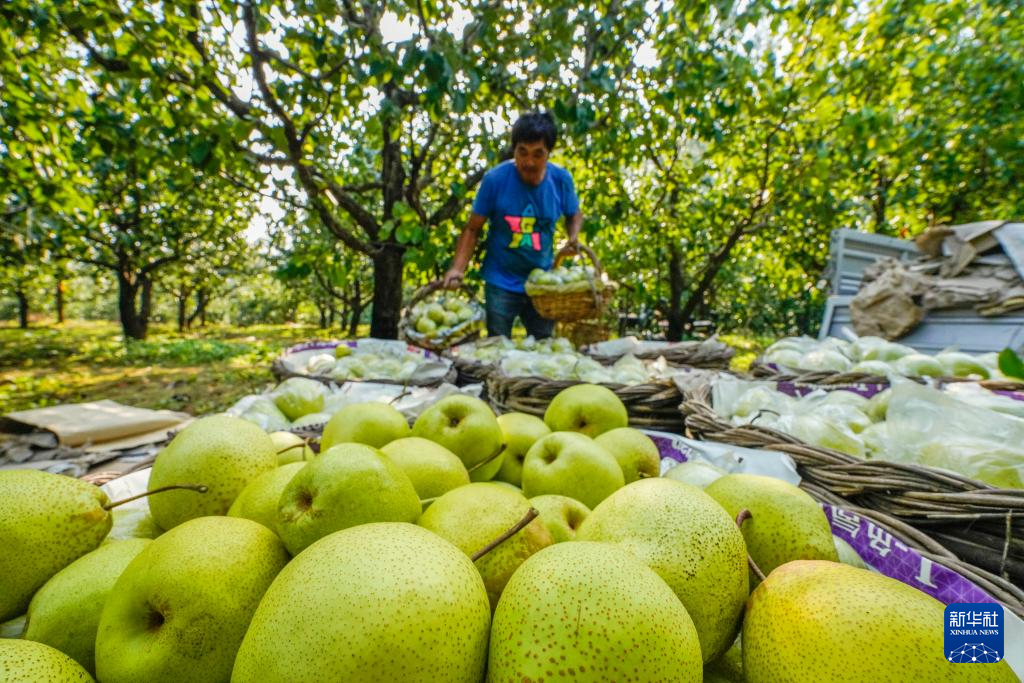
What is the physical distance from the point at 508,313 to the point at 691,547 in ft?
11.2

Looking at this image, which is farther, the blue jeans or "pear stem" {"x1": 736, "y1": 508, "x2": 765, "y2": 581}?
the blue jeans

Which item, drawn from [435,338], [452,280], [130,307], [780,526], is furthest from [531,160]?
[130,307]

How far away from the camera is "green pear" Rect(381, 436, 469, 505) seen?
111 centimetres

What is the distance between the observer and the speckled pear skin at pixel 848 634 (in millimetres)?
594

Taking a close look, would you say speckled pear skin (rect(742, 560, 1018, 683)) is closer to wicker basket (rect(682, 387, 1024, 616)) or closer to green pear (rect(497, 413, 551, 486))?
wicker basket (rect(682, 387, 1024, 616))

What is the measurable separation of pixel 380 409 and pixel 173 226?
1422 cm

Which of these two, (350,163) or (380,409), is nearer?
(380,409)

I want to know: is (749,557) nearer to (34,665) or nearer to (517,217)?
(34,665)

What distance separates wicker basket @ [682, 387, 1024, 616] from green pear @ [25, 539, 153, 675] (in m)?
1.75

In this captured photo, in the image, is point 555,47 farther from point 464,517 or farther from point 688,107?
point 464,517

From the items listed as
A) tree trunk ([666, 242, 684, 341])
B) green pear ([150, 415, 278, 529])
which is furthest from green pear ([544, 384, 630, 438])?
tree trunk ([666, 242, 684, 341])

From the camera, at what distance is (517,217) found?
385cm

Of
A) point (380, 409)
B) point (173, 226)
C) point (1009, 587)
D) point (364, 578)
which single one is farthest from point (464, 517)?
point (173, 226)

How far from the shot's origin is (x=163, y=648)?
2.15ft
